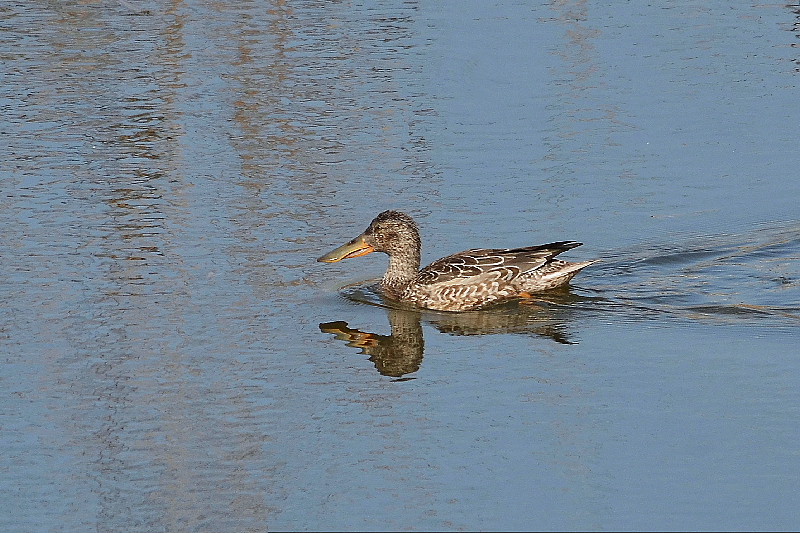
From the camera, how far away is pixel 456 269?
9.55 metres

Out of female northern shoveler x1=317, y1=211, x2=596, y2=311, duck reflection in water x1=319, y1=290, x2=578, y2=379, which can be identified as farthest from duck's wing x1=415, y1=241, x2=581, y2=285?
duck reflection in water x1=319, y1=290, x2=578, y2=379

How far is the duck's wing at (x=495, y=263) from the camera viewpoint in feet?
31.1

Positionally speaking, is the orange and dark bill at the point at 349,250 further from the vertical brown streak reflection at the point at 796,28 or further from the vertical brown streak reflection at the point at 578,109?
the vertical brown streak reflection at the point at 796,28

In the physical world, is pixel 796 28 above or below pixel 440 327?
above

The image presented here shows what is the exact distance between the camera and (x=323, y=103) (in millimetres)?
13242

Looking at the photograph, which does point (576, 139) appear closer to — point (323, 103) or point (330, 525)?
point (323, 103)

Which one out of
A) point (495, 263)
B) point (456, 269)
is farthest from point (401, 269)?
point (495, 263)

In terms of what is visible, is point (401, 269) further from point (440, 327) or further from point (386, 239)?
point (440, 327)

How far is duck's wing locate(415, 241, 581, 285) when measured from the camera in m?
9.49

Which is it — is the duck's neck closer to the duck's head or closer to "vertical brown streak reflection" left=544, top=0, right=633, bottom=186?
the duck's head

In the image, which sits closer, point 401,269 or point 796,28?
point 401,269

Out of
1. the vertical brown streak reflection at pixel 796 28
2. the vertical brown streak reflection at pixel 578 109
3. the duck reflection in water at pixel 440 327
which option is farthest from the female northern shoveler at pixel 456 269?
the vertical brown streak reflection at pixel 796 28

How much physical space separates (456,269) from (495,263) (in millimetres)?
261

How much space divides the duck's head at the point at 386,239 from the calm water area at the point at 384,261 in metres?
0.25
